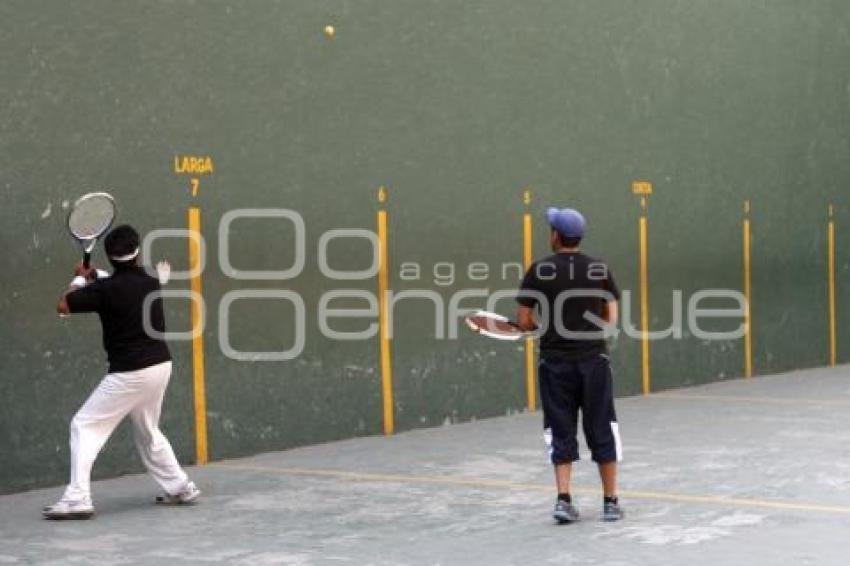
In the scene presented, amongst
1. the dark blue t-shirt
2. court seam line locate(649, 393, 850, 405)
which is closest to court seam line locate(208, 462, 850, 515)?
the dark blue t-shirt

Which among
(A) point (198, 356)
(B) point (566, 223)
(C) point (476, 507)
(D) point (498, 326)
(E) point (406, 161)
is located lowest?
(C) point (476, 507)

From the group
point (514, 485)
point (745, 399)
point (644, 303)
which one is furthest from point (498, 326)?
point (644, 303)

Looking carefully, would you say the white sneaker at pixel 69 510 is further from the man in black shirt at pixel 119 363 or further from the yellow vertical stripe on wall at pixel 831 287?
the yellow vertical stripe on wall at pixel 831 287

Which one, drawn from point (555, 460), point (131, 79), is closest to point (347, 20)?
point (131, 79)

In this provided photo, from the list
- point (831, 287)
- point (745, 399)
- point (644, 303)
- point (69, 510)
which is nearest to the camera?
point (69, 510)

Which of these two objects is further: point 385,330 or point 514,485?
point 385,330

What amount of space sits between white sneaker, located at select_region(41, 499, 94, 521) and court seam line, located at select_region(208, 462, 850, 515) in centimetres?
220

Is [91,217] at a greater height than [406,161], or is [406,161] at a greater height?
[406,161]

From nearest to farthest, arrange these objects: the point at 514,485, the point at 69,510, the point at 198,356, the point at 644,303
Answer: the point at 69,510, the point at 514,485, the point at 198,356, the point at 644,303

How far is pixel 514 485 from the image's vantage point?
11328 millimetres

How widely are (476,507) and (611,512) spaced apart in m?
1.02

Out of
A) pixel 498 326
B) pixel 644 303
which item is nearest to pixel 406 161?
pixel 644 303

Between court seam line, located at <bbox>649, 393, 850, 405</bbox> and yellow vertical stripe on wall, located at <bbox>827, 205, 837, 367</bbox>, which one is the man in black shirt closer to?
court seam line, located at <bbox>649, 393, 850, 405</bbox>

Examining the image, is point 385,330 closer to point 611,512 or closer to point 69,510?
point 69,510
